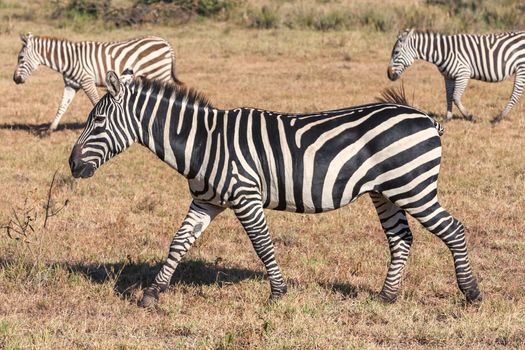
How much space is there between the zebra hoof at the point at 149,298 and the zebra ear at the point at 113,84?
4.97 ft

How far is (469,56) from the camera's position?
49.0 ft

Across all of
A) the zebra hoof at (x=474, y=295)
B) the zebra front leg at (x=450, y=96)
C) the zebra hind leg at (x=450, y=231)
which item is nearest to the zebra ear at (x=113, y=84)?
the zebra hind leg at (x=450, y=231)

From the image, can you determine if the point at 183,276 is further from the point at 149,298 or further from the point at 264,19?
the point at 264,19

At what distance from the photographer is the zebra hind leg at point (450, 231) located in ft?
21.2

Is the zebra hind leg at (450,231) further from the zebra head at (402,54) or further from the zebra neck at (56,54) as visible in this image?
the zebra neck at (56,54)

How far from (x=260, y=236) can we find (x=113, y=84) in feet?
5.19

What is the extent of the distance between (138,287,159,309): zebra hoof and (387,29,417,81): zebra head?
371 inches

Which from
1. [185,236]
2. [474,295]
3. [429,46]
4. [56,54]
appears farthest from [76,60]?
[474,295]

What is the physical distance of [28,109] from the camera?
16.0 m

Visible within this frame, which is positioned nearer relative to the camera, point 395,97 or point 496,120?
point 395,97

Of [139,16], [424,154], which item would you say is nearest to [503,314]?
[424,154]

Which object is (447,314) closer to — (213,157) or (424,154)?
(424,154)

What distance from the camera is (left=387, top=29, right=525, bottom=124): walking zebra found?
585 inches

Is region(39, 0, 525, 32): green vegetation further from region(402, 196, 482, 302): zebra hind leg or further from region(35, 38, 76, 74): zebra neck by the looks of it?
region(402, 196, 482, 302): zebra hind leg
